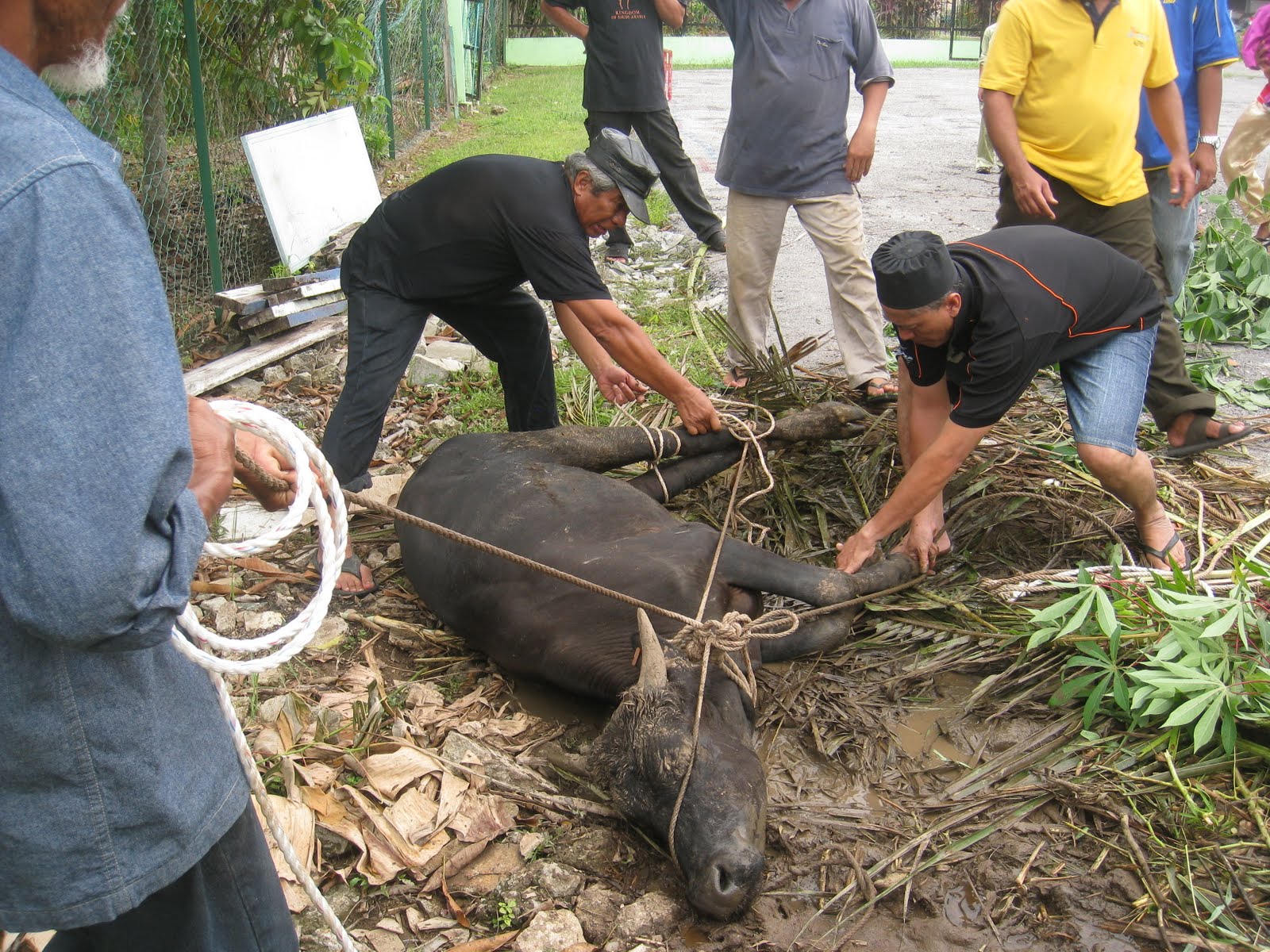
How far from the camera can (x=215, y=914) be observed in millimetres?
1823

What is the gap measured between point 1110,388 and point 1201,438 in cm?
99

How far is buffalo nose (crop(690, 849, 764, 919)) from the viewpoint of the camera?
8.95ft

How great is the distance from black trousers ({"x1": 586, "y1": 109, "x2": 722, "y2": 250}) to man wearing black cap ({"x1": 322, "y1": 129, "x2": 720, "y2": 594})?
3195 mm

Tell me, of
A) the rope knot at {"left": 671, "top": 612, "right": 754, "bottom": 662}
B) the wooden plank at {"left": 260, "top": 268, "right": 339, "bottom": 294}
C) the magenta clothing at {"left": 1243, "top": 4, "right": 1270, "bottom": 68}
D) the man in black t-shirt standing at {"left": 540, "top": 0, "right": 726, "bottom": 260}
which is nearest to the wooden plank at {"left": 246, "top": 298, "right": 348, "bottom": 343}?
the wooden plank at {"left": 260, "top": 268, "right": 339, "bottom": 294}

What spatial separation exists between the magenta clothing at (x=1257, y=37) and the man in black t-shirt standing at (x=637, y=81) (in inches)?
148

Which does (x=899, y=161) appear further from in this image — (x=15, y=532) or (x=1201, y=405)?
(x=15, y=532)

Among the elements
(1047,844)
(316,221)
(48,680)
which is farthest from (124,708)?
(316,221)

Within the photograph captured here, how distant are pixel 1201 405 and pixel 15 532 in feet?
14.9

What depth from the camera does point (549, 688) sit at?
3.97 meters

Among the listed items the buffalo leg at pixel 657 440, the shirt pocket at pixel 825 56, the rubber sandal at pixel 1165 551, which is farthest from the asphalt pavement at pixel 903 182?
the shirt pocket at pixel 825 56

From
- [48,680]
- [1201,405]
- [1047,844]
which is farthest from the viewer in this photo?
[1201,405]

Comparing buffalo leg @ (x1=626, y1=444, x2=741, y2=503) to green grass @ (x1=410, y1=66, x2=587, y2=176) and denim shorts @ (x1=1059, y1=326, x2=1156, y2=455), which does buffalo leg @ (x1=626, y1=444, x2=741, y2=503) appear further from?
green grass @ (x1=410, y1=66, x2=587, y2=176)

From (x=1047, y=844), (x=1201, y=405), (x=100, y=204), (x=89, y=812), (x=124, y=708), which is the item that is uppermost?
(x=100, y=204)

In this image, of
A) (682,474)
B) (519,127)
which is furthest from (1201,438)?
(519,127)
